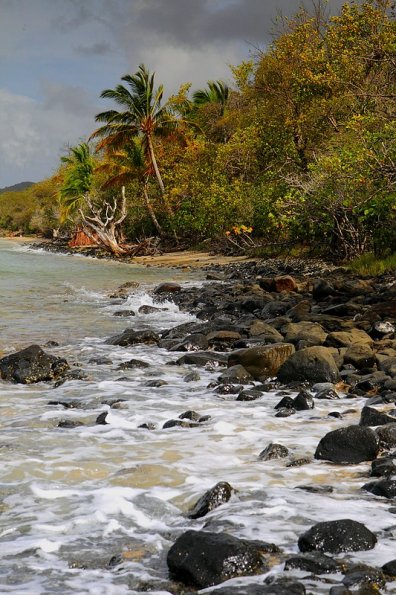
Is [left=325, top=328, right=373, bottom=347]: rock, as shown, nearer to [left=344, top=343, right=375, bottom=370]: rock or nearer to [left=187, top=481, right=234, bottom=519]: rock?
[left=344, top=343, right=375, bottom=370]: rock

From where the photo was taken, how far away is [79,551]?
363cm

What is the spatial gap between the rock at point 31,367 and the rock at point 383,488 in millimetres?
4815

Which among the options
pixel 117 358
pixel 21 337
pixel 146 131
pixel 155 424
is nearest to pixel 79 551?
pixel 155 424

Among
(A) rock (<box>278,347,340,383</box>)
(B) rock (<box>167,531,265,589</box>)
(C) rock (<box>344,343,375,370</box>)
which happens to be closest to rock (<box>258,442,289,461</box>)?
(B) rock (<box>167,531,265,589</box>)

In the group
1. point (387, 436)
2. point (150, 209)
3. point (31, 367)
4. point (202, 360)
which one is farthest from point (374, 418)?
point (150, 209)

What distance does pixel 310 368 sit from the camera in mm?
7629

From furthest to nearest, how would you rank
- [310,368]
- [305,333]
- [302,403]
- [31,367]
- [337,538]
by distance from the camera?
1. [305,333]
2. [31,367]
3. [310,368]
4. [302,403]
5. [337,538]

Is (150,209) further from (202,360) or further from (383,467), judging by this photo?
(383,467)

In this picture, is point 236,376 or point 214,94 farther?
point 214,94

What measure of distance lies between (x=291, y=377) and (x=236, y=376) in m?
0.67

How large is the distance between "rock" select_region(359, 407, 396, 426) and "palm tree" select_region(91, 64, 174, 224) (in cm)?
3005

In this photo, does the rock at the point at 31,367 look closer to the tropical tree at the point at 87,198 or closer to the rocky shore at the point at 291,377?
the rocky shore at the point at 291,377

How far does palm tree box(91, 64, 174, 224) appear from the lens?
34875 millimetres

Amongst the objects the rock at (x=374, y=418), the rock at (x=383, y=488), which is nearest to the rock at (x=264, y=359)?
the rock at (x=374, y=418)
